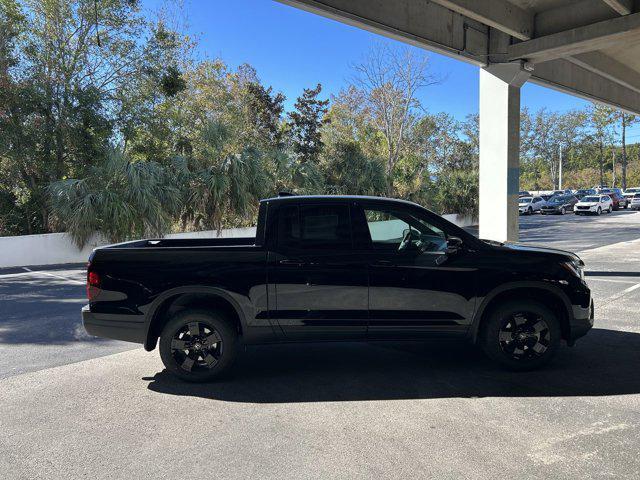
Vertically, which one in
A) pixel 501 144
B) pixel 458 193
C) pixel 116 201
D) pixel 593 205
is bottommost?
pixel 593 205

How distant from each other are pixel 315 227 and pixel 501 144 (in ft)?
29.8

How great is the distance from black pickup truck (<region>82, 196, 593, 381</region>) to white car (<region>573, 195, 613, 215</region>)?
34.9 metres

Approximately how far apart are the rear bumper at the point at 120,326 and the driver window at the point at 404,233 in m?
2.44

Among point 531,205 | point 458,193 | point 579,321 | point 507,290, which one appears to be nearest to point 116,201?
point 507,290

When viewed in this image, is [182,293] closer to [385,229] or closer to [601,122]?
[385,229]

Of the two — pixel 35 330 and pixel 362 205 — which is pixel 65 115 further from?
pixel 362 205

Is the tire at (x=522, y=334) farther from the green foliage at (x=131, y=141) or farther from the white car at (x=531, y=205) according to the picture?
the white car at (x=531, y=205)

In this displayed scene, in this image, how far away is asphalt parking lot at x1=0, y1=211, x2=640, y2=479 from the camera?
3.24 m

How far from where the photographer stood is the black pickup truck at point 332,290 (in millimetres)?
4633

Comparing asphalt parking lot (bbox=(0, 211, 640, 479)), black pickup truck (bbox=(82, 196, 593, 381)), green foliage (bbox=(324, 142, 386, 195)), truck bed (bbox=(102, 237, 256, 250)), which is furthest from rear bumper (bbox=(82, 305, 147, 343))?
green foliage (bbox=(324, 142, 386, 195))

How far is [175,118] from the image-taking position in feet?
68.4

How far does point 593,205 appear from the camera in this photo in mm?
35156

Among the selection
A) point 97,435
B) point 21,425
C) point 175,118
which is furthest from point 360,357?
point 175,118

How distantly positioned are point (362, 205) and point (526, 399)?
93.2 inches
